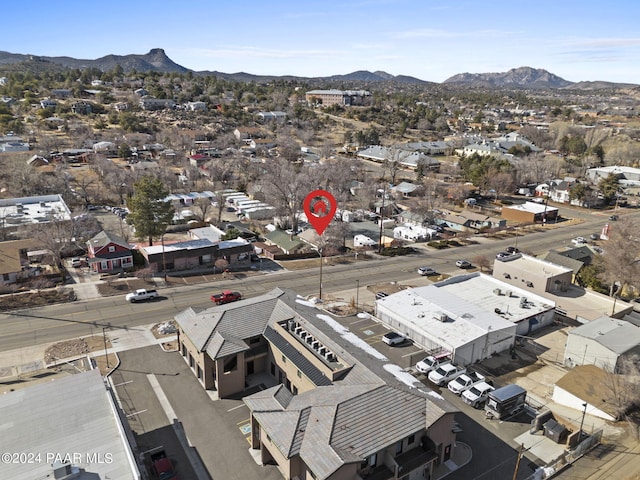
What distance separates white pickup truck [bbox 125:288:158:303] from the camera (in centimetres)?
3650

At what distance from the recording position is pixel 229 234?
1949 inches

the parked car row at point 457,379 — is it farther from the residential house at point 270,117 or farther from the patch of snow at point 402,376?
the residential house at point 270,117

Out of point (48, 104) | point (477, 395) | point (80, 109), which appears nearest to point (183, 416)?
point (477, 395)

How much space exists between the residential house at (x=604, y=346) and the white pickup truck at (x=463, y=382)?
7393 mm

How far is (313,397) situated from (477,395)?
10.7 m

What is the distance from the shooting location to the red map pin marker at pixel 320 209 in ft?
170

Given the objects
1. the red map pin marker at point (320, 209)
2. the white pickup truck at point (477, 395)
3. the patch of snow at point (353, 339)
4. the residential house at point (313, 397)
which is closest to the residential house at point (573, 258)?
the white pickup truck at point (477, 395)

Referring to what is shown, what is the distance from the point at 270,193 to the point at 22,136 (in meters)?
80.4

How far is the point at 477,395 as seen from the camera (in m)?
25.6

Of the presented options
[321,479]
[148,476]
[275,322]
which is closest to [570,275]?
[275,322]

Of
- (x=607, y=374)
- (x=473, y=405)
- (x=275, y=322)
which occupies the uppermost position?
(x=275, y=322)

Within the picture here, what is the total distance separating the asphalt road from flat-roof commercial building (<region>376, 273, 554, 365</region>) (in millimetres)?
5552

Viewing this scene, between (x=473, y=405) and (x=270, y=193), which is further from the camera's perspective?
(x=270, y=193)

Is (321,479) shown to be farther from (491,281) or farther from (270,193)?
(270,193)
